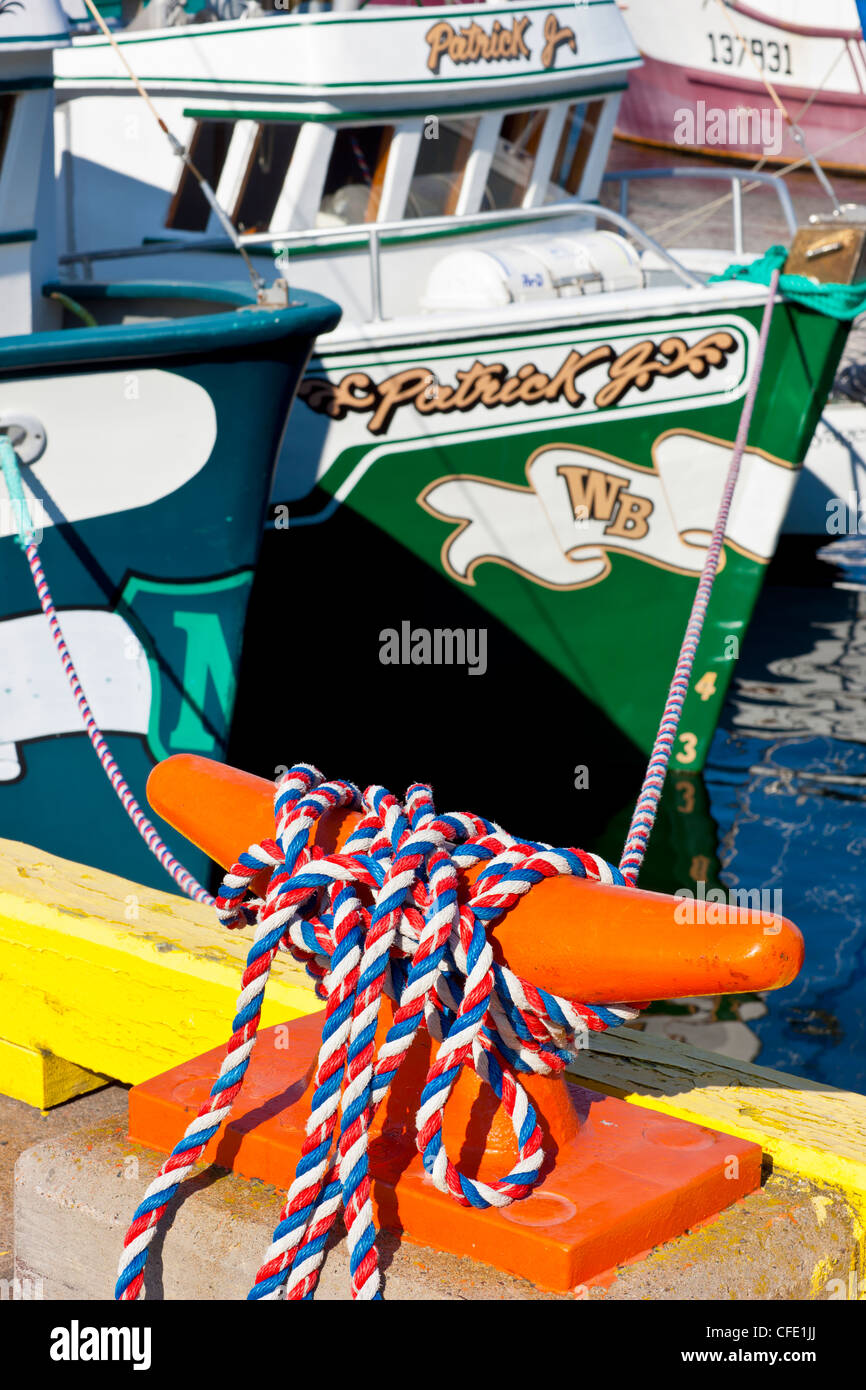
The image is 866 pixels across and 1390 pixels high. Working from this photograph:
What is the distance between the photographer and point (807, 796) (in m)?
8.51

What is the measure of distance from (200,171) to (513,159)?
1.90 m

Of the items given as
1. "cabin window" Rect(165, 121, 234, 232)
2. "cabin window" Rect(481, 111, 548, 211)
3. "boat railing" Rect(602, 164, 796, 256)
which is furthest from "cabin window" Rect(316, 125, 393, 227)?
"boat railing" Rect(602, 164, 796, 256)

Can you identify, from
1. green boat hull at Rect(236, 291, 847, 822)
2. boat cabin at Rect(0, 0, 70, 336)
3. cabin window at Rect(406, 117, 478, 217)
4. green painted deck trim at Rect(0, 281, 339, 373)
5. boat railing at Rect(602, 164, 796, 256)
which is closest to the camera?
green painted deck trim at Rect(0, 281, 339, 373)

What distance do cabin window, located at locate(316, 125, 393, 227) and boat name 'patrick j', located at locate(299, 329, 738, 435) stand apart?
1.55 meters

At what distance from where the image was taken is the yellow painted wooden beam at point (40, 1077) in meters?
2.66

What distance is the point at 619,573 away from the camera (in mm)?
8125

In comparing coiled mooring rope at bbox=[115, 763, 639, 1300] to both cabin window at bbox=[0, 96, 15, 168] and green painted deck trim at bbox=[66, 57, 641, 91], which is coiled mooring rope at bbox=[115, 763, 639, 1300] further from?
green painted deck trim at bbox=[66, 57, 641, 91]

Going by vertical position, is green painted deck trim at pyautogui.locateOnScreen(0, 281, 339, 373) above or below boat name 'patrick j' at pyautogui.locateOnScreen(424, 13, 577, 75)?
below

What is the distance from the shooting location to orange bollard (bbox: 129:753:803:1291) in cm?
166

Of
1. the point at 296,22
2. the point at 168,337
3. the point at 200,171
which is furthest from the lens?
the point at 200,171

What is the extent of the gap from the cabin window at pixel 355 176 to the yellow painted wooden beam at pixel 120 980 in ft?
19.7

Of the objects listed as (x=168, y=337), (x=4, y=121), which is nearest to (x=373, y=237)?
(x=4, y=121)

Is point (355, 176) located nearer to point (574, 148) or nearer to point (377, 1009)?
point (574, 148)

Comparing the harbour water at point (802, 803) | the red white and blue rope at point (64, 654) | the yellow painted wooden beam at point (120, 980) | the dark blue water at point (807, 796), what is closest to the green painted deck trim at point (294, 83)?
the harbour water at point (802, 803)
